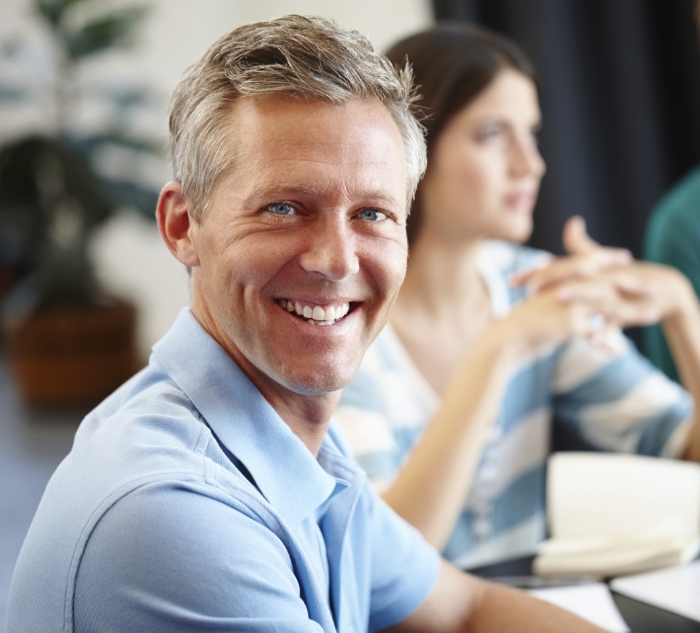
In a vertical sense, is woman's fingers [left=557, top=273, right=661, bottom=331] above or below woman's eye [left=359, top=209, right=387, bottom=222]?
Result: below

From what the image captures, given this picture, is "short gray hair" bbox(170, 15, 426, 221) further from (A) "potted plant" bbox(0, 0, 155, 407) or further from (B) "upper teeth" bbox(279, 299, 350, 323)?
(A) "potted plant" bbox(0, 0, 155, 407)

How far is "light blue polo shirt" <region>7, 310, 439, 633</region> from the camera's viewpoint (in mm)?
626

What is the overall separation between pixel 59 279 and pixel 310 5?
1.99m

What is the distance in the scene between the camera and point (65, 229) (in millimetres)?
4703

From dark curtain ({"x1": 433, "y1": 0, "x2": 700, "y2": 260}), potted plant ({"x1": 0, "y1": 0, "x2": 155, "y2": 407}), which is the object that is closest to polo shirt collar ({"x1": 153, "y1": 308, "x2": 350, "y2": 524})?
dark curtain ({"x1": 433, "y1": 0, "x2": 700, "y2": 260})

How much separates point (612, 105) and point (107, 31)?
9.26 ft

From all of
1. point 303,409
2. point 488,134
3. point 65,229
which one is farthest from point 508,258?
point 65,229

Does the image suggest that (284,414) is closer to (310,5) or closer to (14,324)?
(310,5)

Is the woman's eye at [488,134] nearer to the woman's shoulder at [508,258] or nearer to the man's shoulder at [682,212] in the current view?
the woman's shoulder at [508,258]

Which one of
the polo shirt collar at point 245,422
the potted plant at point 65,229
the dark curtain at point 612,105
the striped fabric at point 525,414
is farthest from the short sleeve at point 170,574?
the potted plant at point 65,229

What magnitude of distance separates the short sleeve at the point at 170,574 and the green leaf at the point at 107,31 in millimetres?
4214

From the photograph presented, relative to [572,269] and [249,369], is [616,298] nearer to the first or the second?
[572,269]

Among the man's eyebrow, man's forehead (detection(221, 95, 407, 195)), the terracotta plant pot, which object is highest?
man's forehead (detection(221, 95, 407, 195))

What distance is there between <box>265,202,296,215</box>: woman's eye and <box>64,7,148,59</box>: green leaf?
13.3ft
